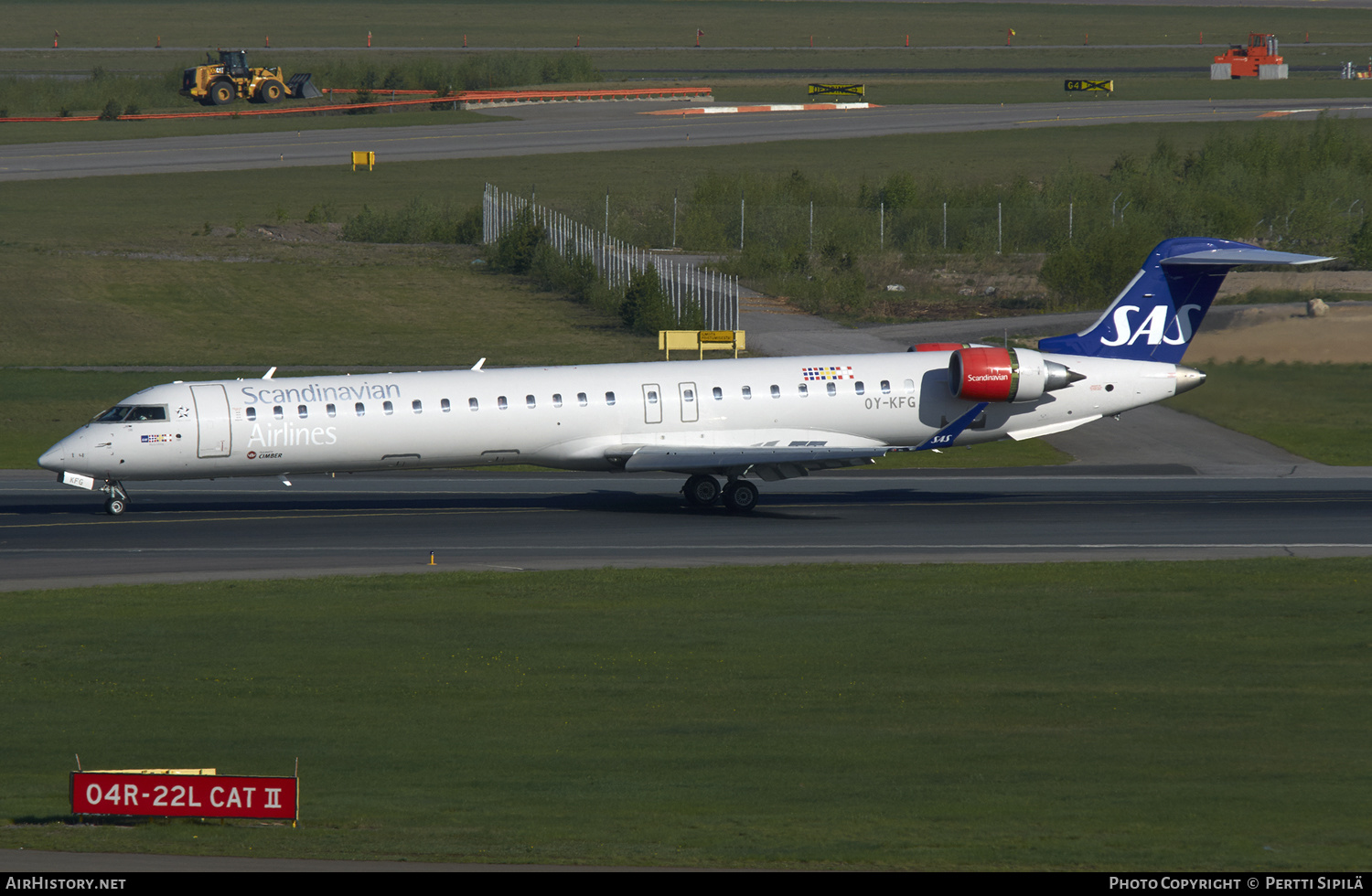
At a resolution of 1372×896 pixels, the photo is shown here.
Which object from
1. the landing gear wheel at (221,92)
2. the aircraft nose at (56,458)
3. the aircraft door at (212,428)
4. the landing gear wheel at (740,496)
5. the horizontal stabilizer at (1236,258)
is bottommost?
the landing gear wheel at (740,496)

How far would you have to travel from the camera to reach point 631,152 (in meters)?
97.4

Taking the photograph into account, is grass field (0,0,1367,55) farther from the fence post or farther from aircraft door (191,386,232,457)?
aircraft door (191,386,232,457)

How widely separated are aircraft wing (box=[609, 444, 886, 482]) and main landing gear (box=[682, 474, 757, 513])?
0.96m

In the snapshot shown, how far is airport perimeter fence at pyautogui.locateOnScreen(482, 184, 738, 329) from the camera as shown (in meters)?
61.2

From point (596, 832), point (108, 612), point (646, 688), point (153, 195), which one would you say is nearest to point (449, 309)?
point (153, 195)

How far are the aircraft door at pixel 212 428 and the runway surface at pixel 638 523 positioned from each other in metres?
1.75

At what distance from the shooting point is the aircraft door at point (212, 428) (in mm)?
33625

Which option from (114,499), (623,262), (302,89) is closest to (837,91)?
(302,89)

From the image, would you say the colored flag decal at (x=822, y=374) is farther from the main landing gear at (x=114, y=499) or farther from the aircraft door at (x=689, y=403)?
the main landing gear at (x=114, y=499)

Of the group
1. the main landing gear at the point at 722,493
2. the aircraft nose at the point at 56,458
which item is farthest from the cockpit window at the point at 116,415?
the main landing gear at the point at 722,493

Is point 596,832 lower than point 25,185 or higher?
lower

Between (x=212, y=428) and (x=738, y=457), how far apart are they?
37.3 feet

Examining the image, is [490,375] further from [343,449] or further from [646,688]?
[646,688]

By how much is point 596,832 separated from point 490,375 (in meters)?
21.7
